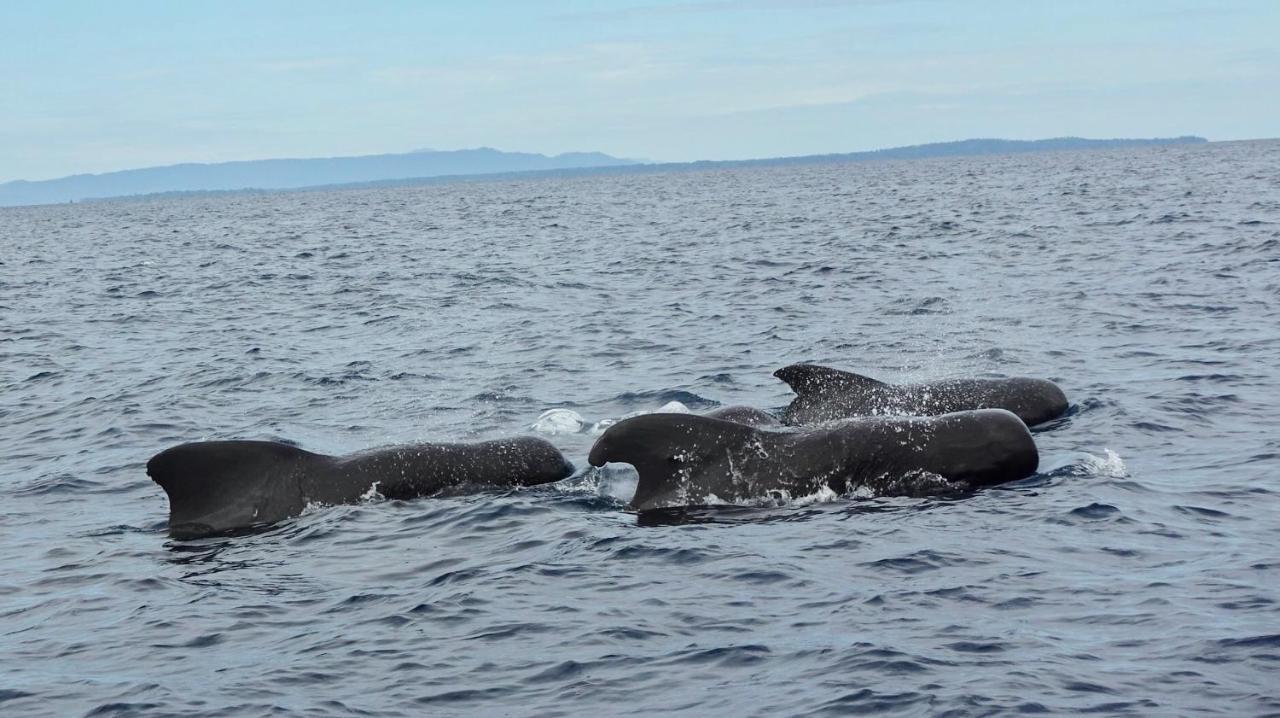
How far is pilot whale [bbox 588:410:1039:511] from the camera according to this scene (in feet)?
50.2

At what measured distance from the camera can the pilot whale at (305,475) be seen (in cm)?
1522

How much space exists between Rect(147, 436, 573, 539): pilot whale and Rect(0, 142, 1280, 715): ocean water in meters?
0.39

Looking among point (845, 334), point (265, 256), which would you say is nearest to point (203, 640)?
point (845, 334)

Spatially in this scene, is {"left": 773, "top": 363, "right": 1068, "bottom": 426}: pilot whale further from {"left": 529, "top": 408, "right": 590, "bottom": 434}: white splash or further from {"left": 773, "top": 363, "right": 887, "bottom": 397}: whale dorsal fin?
{"left": 529, "top": 408, "right": 590, "bottom": 434}: white splash

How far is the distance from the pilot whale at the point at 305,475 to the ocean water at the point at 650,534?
15.5 inches

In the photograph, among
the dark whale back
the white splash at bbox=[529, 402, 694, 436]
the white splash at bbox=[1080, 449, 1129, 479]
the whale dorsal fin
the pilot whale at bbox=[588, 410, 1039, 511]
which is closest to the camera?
the dark whale back

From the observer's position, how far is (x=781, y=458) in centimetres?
1548

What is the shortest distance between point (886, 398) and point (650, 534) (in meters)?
5.52

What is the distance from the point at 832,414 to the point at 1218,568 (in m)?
6.58

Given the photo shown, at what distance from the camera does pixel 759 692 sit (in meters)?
9.93

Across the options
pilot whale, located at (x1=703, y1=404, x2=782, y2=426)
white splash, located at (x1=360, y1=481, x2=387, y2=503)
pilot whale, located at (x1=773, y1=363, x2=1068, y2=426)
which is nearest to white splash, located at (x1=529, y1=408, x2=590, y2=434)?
pilot whale, located at (x1=703, y1=404, x2=782, y2=426)

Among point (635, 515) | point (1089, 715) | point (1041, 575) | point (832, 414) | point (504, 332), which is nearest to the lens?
point (1089, 715)

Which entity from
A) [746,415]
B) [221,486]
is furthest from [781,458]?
[221,486]

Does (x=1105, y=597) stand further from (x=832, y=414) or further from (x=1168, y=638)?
(x=832, y=414)
